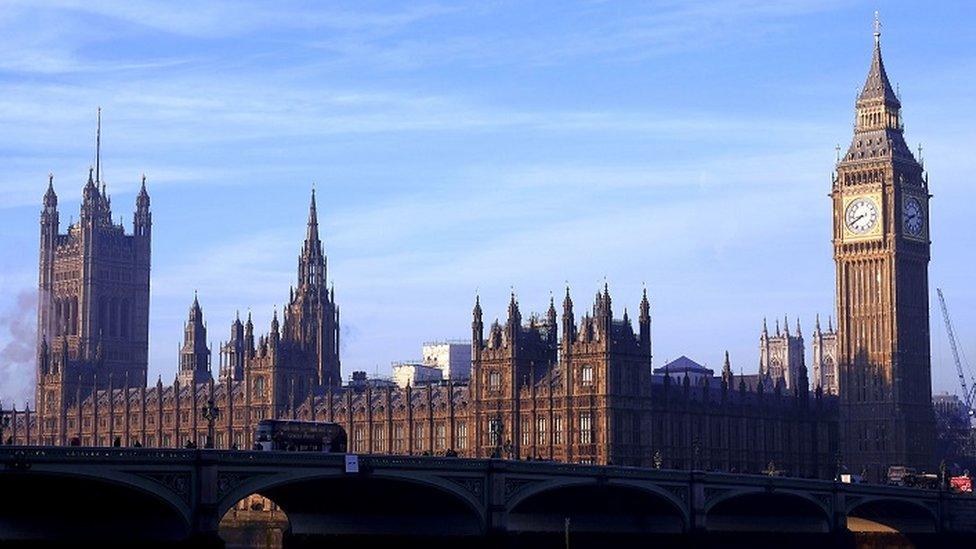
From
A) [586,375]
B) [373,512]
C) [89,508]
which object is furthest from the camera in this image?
[586,375]

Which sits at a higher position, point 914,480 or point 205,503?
point 914,480

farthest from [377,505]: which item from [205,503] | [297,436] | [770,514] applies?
[770,514]

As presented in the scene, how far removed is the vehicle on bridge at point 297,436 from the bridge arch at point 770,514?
1224 inches

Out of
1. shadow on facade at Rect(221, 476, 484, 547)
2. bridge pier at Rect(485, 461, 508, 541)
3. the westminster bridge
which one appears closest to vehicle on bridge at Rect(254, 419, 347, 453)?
shadow on facade at Rect(221, 476, 484, 547)

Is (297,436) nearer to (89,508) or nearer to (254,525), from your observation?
(89,508)

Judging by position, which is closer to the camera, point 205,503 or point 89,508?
point 205,503

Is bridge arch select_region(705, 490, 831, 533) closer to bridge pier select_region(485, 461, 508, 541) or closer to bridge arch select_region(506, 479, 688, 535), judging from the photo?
bridge arch select_region(506, 479, 688, 535)

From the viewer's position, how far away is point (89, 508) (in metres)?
111

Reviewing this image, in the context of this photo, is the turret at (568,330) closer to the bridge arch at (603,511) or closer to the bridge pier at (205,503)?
the bridge arch at (603,511)

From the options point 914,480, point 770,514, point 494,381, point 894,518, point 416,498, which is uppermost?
point 494,381

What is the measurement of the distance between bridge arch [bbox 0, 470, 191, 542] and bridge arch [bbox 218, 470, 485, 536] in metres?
7.08

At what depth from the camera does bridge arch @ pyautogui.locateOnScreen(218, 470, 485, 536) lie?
11675 cm

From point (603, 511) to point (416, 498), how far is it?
2520 centimetres

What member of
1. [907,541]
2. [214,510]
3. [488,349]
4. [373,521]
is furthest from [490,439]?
[214,510]
